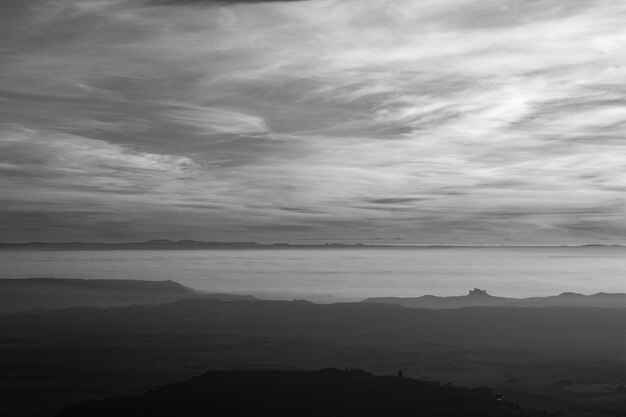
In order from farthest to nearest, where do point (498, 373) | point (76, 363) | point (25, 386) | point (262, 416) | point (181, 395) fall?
point (76, 363)
point (498, 373)
point (25, 386)
point (181, 395)
point (262, 416)

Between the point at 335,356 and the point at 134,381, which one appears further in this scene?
the point at 335,356

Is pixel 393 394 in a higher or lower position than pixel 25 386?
higher

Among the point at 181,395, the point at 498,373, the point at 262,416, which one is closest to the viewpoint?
the point at 262,416

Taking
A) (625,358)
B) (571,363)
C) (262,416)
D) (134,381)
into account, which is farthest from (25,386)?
(625,358)

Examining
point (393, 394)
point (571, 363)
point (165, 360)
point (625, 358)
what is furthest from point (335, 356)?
point (393, 394)

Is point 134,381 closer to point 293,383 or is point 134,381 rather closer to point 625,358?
point 293,383

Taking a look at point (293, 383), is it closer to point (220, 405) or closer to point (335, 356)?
point (220, 405)
